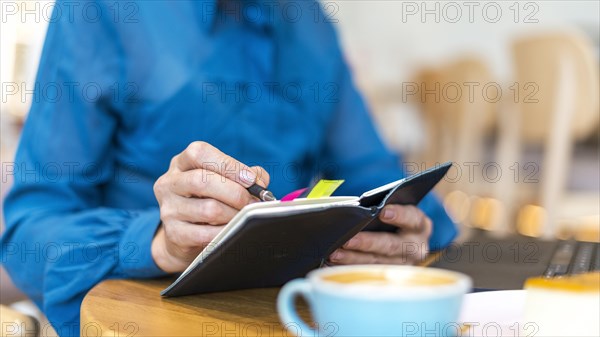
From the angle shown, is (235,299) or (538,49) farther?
(538,49)

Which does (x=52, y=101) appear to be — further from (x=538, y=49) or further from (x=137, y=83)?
(x=538, y=49)

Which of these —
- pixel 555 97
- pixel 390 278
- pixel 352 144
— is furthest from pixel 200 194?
pixel 555 97

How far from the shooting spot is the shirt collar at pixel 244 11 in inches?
35.3

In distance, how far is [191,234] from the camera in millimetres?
608

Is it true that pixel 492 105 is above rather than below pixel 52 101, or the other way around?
below

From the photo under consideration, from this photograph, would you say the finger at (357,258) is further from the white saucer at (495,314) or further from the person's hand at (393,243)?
the white saucer at (495,314)

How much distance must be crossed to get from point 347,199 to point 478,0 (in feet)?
15.1

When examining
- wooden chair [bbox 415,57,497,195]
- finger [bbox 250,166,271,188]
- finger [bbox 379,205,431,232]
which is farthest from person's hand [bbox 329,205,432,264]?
wooden chair [bbox 415,57,497,195]

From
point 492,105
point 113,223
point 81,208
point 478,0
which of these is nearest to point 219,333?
point 113,223

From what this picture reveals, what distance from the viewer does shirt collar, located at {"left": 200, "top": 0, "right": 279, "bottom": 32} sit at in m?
0.90

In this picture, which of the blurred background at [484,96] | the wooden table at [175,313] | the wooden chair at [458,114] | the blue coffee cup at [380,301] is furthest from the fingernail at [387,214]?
the wooden chair at [458,114]

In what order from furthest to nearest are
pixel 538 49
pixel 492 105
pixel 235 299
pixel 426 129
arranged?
pixel 426 129 < pixel 492 105 < pixel 538 49 < pixel 235 299

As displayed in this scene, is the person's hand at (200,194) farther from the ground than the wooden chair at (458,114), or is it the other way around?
the person's hand at (200,194)

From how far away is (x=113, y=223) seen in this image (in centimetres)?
70
